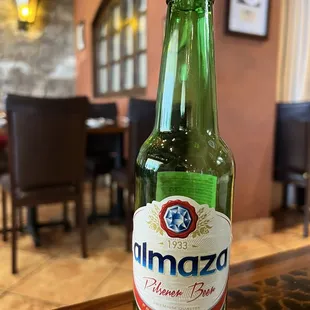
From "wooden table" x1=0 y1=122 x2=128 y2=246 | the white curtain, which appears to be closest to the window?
"wooden table" x1=0 y1=122 x2=128 y2=246

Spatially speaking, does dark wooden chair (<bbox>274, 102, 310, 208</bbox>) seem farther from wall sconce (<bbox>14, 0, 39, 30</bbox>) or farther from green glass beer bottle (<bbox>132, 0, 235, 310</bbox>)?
wall sconce (<bbox>14, 0, 39, 30</bbox>)

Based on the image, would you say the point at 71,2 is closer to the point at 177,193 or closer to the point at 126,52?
the point at 126,52

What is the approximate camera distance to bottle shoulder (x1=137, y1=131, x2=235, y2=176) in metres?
0.37

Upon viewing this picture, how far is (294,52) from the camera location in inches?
106

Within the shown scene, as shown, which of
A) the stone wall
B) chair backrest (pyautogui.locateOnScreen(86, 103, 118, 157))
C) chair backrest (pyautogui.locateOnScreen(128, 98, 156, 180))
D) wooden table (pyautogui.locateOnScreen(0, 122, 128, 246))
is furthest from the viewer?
the stone wall

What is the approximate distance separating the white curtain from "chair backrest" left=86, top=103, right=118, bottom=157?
1.39 meters

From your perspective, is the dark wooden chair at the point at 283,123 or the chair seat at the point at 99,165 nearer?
the dark wooden chair at the point at 283,123

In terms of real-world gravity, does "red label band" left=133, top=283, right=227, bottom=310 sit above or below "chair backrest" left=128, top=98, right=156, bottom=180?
below

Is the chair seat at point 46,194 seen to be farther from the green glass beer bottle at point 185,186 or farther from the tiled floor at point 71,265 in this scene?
the green glass beer bottle at point 185,186

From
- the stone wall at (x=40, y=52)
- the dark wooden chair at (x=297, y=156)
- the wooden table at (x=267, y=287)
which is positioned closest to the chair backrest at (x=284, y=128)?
the dark wooden chair at (x=297, y=156)

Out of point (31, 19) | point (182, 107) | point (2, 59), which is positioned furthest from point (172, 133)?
point (2, 59)

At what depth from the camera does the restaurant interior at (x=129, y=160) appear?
1.49 meters

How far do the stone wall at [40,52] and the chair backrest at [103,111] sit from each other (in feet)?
4.92

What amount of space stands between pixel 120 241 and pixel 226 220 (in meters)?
1.68
